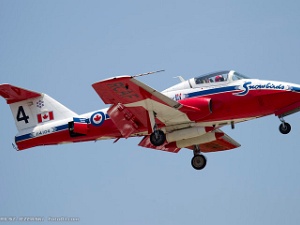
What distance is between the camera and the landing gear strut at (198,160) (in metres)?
30.0

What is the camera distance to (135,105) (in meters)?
26.4

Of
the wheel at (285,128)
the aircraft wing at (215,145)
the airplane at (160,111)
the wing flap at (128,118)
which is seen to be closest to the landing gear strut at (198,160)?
the aircraft wing at (215,145)

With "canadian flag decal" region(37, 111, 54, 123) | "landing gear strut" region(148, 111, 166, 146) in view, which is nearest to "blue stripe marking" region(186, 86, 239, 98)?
"landing gear strut" region(148, 111, 166, 146)

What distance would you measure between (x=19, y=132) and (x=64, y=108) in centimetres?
200

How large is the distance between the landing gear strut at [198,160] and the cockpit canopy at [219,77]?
Answer: 391 cm

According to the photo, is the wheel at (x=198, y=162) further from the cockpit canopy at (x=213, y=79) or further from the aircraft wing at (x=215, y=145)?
the cockpit canopy at (x=213, y=79)

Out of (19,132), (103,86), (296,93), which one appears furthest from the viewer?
(19,132)

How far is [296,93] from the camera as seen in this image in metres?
26.5

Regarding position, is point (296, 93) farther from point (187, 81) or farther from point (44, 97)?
point (44, 97)

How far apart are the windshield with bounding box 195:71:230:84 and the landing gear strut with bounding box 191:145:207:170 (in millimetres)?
3896

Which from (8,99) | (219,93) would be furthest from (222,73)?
(8,99)

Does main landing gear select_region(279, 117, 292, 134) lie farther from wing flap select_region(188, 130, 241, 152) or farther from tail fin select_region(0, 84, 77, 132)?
tail fin select_region(0, 84, 77, 132)

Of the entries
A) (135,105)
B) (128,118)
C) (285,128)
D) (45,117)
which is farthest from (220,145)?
(45,117)

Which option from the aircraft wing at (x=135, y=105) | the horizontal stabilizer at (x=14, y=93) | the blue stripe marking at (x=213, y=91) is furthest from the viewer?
the horizontal stabilizer at (x=14, y=93)
